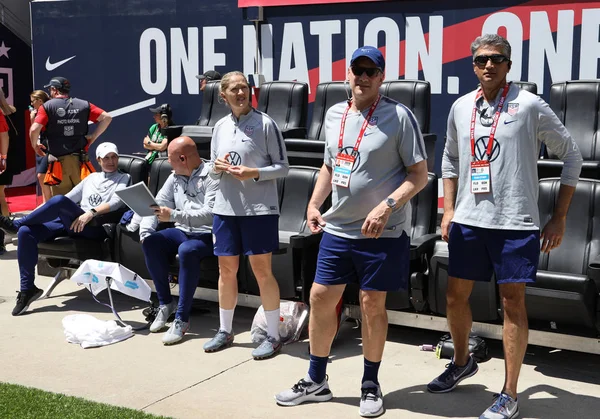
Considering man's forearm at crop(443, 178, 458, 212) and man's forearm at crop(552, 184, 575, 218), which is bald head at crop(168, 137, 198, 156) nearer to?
man's forearm at crop(443, 178, 458, 212)

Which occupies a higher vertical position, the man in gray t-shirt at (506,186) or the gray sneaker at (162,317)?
the man in gray t-shirt at (506,186)

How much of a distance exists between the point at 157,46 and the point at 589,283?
7.53 m

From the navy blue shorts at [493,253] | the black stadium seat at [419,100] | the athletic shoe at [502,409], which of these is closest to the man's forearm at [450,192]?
the navy blue shorts at [493,253]

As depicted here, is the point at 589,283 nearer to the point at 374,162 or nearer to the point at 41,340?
the point at 374,162

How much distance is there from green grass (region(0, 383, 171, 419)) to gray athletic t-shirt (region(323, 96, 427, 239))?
1.40 metres

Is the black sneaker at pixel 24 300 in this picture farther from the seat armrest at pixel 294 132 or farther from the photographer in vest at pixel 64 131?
the seat armrest at pixel 294 132

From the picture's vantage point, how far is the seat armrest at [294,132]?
7646 mm

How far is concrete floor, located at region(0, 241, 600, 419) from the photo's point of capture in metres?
4.14

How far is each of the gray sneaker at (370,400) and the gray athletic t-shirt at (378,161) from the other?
76 centimetres

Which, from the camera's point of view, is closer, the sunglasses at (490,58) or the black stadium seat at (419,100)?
the sunglasses at (490,58)

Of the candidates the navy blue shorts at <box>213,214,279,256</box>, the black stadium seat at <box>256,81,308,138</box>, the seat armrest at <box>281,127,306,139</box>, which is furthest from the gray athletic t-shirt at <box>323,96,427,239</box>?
the black stadium seat at <box>256,81,308,138</box>

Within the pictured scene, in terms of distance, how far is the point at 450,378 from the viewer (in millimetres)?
4328

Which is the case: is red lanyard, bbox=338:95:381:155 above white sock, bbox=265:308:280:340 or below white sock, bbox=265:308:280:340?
above

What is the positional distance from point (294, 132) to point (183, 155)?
2242mm
